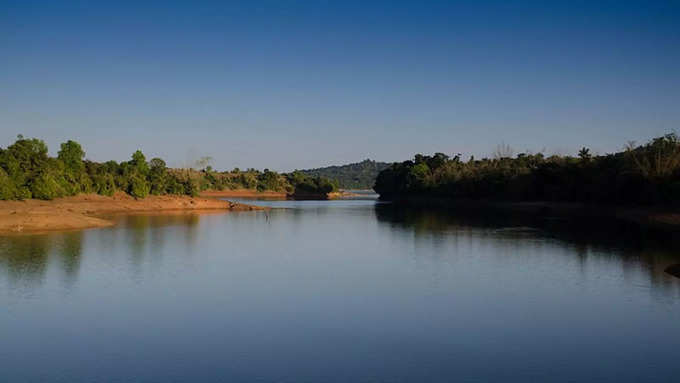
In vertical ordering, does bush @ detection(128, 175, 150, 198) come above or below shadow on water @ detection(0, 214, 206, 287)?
above

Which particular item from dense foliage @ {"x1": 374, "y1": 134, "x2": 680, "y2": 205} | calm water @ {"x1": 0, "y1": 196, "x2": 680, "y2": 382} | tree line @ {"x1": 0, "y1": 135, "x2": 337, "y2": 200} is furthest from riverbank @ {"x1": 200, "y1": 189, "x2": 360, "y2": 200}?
calm water @ {"x1": 0, "y1": 196, "x2": 680, "y2": 382}

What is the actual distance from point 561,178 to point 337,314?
72169mm

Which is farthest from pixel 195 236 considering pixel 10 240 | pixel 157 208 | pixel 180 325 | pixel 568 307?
pixel 157 208

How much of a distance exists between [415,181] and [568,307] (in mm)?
117840

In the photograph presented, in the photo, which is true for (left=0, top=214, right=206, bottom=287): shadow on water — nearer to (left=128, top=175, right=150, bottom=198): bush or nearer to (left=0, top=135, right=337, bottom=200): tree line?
(left=0, top=135, right=337, bottom=200): tree line

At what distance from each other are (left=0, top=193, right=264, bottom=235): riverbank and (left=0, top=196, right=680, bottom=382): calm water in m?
10.1

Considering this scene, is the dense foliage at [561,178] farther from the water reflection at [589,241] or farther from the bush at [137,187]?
the bush at [137,187]

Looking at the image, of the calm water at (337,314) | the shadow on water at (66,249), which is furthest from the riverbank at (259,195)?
the calm water at (337,314)

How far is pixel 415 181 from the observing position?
13575 cm

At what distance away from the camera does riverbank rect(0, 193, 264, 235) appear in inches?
1663

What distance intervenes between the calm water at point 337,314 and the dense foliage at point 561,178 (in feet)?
86.0

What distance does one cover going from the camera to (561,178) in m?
81.1

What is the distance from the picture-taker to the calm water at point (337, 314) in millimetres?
12391

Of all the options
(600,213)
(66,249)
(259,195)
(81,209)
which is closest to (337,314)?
(66,249)
